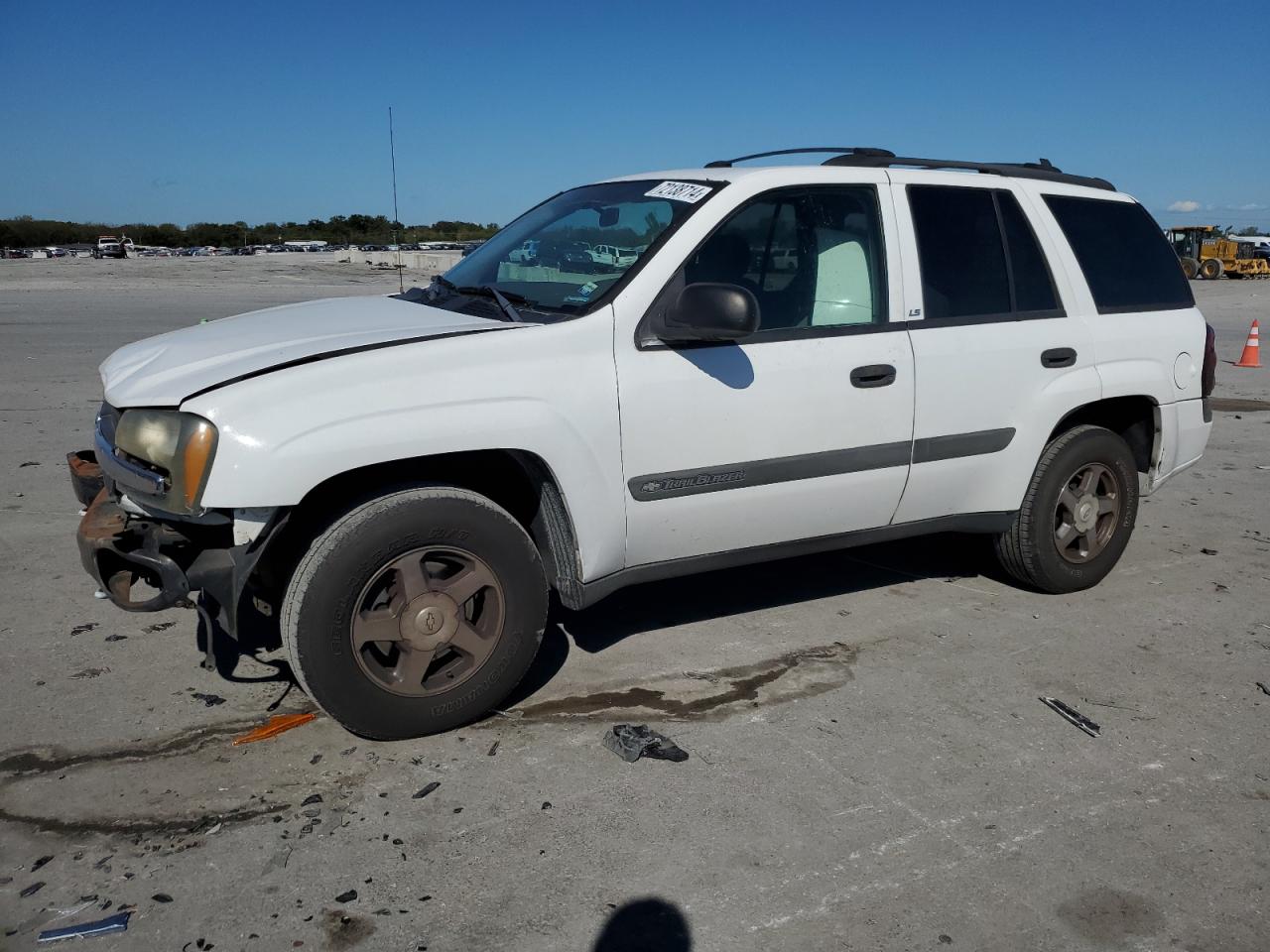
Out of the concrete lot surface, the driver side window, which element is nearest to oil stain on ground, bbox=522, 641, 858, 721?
the concrete lot surface

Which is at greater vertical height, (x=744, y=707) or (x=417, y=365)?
(x=417, y=365)

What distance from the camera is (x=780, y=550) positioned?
13.7 feet

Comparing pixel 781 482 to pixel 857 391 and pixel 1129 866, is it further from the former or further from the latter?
pixel 1129 866

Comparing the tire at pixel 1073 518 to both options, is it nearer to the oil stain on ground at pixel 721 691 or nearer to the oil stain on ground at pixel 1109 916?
the oil stain on ground at pixel 721 691

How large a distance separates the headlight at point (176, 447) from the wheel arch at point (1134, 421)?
3.83 m

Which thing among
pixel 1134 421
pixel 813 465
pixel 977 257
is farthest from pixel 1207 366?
pixel 813 465

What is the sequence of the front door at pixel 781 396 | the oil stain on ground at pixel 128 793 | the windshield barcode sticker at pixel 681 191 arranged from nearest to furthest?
the oil stain on ground at pixel 128 793 → the front door at pixel 781 396 → the windshield barcode sticker at pixel 681 191

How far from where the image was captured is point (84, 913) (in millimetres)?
2639

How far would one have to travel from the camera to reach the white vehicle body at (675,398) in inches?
128

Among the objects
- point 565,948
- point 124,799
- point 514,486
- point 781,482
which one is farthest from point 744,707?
point 124,799

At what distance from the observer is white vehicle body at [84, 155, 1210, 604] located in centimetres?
325

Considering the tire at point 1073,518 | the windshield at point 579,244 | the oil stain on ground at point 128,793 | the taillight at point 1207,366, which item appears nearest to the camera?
the oil stain on ground at point 128,793

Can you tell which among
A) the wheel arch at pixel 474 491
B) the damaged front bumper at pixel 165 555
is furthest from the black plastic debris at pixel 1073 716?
the damaged front bumper at pixel 165 555

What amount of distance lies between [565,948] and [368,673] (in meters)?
1.20
